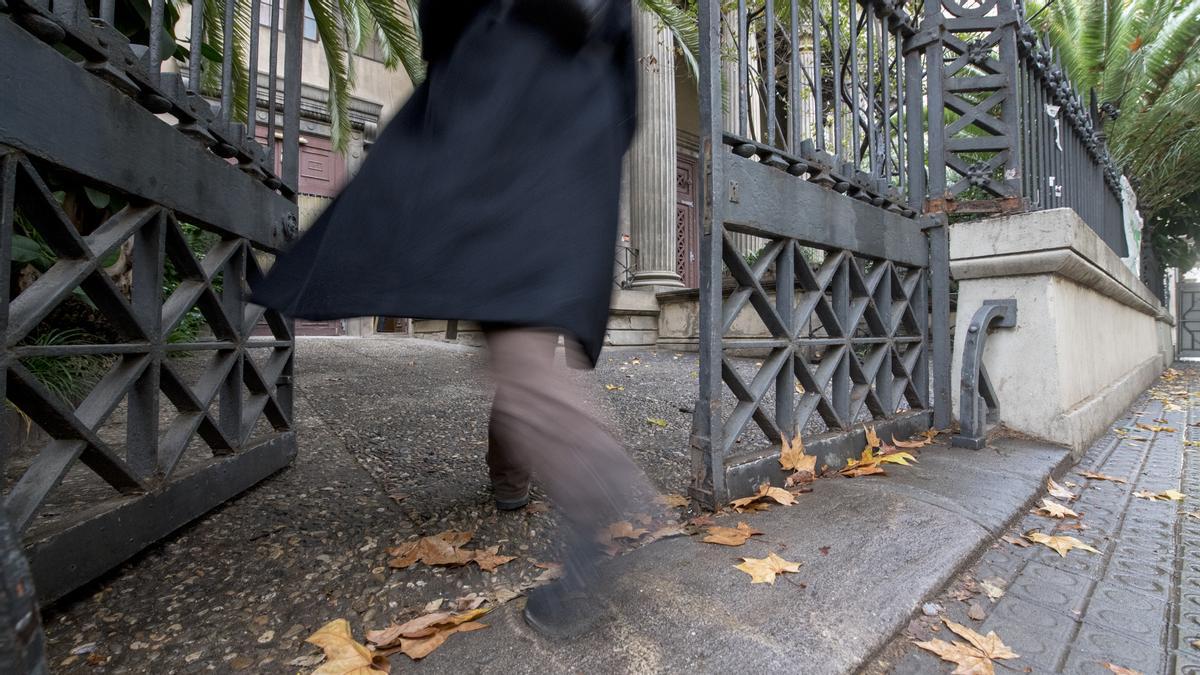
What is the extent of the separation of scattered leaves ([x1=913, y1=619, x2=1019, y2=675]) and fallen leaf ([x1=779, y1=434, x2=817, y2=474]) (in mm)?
843

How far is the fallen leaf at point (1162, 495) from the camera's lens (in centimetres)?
239

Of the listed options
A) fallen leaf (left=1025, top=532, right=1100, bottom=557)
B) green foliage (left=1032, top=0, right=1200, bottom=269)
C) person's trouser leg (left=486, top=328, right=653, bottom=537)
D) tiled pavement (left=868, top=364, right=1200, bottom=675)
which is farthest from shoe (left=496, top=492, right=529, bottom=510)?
green foliage (left=1032, top=0, right=1200, bottom=269)

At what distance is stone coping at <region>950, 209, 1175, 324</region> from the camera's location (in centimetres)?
283

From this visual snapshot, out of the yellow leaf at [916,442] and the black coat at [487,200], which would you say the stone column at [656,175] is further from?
the black coat at [487,200]

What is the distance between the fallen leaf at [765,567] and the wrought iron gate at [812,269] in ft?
1.22

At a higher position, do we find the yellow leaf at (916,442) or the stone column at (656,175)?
the stone column at (656,175)

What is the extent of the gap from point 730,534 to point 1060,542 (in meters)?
1.13

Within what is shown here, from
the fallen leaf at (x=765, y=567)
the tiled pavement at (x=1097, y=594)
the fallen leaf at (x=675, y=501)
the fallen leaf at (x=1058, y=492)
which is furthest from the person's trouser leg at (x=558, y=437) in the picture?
the fallen leaf at (x=1058, y=492)

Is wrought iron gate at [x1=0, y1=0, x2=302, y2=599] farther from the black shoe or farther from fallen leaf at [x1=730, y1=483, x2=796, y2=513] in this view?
fallen leaf at [x1=730, y1=483, x2=796, y2=513]

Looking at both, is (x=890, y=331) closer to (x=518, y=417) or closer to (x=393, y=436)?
(x=518, y=417)

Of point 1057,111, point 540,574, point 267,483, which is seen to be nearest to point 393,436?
point 267,483

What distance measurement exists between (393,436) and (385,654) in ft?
6.18

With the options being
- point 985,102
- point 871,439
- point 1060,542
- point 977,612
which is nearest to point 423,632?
point 977,612

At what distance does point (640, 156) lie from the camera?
880 cm
